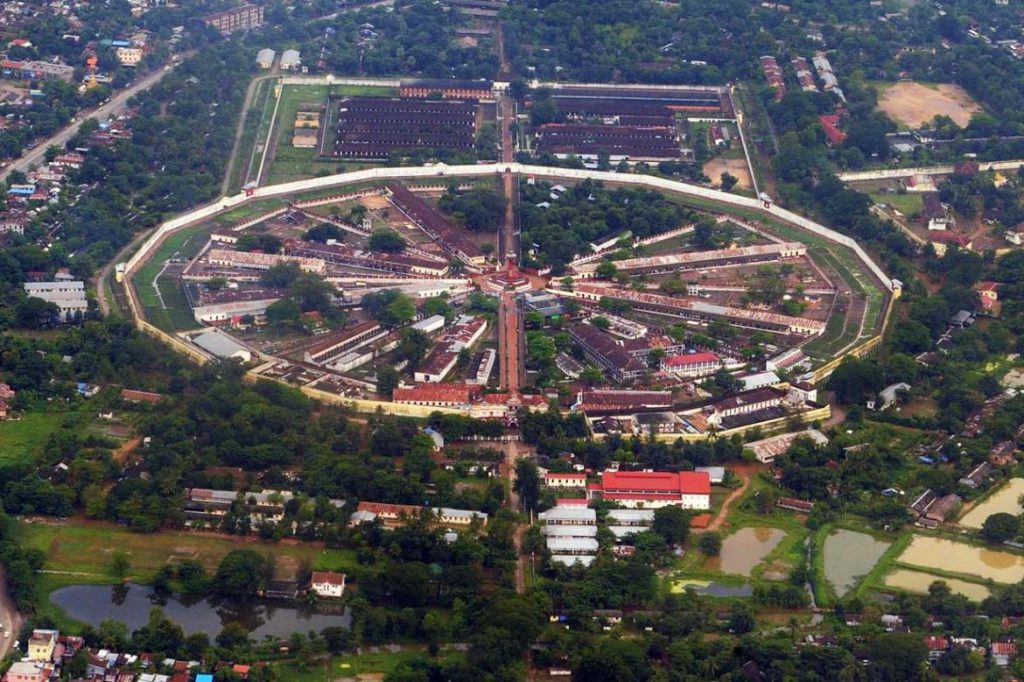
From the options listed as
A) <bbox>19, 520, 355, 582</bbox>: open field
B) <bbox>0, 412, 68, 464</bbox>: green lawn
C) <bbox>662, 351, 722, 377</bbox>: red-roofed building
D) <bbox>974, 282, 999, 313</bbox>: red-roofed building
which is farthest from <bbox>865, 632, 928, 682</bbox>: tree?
<bbox>0, 412, 68, 464</bbox>: green lawn

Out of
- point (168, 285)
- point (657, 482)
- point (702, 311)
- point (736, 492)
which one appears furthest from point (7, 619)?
point (702, 311)

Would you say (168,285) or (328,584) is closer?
(328,584)

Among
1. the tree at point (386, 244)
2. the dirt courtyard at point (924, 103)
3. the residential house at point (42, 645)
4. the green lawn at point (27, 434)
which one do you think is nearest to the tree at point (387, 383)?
the green lawn at point (27, 434)

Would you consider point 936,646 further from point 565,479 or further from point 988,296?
point 988,296

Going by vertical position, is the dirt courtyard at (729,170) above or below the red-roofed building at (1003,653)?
below

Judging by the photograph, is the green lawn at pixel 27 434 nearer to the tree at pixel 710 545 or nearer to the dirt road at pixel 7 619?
the dirt road at pixel 7 619

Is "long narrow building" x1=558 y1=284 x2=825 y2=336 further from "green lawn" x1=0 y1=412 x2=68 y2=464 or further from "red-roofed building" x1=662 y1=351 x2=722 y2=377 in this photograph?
"green lawn" x1=0 y1=412 x2=68 y2=464

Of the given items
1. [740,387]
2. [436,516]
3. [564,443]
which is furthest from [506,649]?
[740,387]
